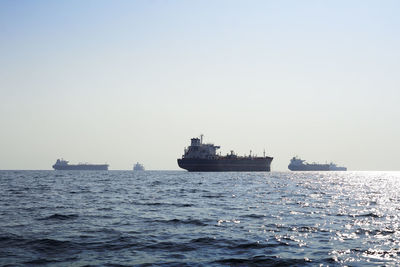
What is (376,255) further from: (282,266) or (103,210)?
(103,210)

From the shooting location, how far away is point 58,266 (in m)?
10.6

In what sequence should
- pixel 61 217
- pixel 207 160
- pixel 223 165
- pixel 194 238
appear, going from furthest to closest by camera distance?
pixel 223 165 → pixel 207 160 → pixel 61 217 → pixel 194 238

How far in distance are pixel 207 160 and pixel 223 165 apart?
8.23 m

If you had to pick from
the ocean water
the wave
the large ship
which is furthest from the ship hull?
the wave

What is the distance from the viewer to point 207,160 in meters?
144

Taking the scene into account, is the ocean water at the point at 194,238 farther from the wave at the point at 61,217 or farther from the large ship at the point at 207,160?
the large ship at the point at 207,160

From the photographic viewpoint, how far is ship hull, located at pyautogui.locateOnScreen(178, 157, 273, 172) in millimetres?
144625

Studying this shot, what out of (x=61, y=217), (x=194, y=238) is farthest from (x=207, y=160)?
(x=194, y=238)

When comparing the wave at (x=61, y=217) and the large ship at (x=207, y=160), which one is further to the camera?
the large ship at (x=207, y=160)

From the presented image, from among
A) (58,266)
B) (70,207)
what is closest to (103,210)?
(70,207)

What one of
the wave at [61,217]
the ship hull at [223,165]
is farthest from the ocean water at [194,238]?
the ship hull at [223,165]

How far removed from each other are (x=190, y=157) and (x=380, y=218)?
12551cm

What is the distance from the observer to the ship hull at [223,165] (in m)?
145

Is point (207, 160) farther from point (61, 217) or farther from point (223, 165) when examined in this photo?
point (61, 217)
